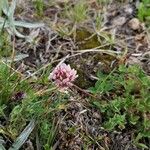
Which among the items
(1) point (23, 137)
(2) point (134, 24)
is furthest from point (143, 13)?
(1) point (23, 137)

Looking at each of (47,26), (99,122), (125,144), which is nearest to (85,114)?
(99,122)

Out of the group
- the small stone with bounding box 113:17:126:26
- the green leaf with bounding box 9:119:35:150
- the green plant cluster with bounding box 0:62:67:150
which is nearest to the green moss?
the small stone with bounding box 113:17:126:26

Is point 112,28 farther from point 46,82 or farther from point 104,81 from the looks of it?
point 46,82

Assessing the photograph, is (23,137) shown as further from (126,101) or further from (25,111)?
(126,101)

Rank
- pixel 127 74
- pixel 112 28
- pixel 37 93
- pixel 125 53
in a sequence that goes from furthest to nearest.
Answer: pixel 112 28 → pixel 125 53 → pixel 127 74 → pixel 37 93

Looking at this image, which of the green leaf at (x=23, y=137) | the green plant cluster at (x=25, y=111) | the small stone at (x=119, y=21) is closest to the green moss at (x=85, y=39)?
the small stone at (x=119, y=21)

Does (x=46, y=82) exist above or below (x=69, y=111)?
above
